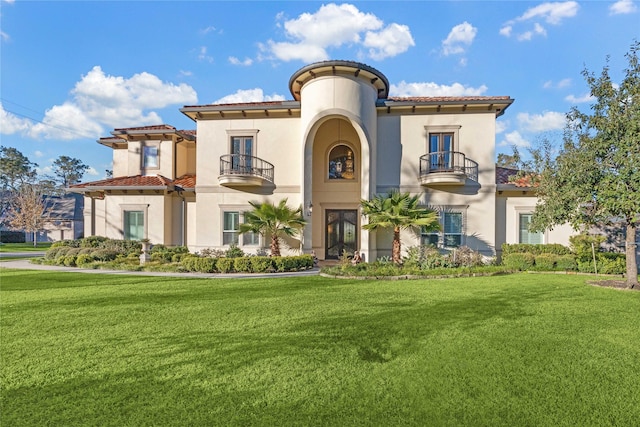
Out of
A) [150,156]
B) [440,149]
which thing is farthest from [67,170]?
[440,149]

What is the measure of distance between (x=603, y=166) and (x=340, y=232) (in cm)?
1095

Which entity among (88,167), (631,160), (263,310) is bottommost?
(263,310)

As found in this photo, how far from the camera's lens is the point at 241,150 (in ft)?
57.0

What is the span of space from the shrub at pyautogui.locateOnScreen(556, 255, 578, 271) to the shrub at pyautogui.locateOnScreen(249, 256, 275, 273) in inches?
439

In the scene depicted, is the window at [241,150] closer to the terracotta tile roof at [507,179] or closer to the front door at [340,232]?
the front door at [340,232]

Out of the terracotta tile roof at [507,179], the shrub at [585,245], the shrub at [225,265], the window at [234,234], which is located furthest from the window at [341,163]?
the shrub at [585,245]

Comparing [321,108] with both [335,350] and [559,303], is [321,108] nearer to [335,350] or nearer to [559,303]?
[559,303]

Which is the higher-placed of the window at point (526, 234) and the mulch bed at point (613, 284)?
the window at point (526, 234)

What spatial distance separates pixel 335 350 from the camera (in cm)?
Answer: 468

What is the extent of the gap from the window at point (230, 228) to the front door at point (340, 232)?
466cm

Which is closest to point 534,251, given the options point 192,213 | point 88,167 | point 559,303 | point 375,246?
point 375,246

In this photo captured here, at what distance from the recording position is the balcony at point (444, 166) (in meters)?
15.8

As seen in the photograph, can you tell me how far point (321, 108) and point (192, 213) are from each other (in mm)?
9123

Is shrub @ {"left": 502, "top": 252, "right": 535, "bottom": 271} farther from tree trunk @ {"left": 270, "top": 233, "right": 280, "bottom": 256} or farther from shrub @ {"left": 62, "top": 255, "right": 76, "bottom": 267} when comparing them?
shrub @ {"left": 62, "top": 255, "right": 76, "bottom": 267}
